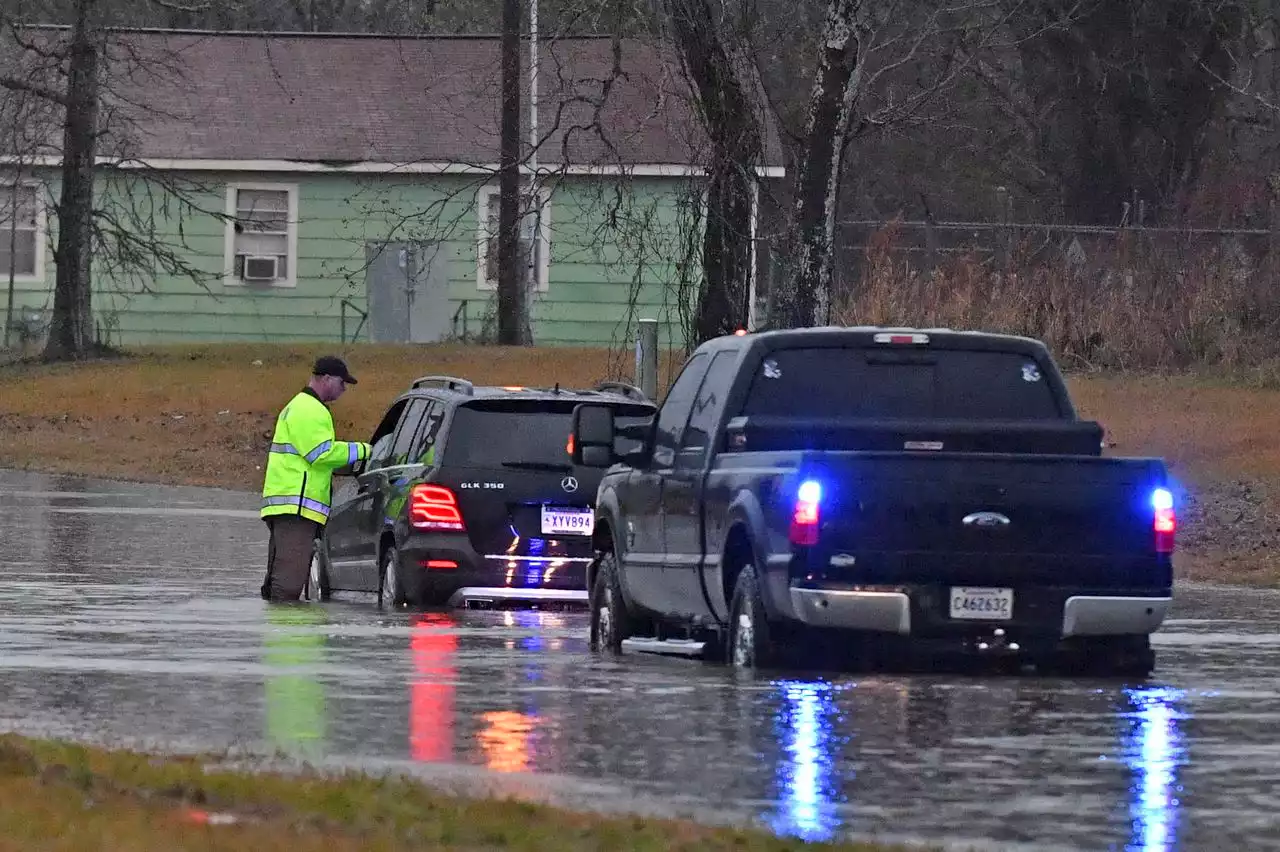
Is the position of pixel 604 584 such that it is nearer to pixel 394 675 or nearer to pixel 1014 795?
pixel 394 675

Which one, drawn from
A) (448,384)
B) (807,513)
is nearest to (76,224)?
(448,384)

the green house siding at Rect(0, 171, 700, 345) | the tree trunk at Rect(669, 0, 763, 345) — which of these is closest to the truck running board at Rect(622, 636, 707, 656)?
the tree trunk at Rect(669, 0, 763, 345)

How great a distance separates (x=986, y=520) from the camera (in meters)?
11.6

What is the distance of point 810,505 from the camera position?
37.5 ft

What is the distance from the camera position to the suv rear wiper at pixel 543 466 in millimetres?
16422

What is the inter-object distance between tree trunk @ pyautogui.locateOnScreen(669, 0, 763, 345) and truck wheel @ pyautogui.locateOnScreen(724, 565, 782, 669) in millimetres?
13801

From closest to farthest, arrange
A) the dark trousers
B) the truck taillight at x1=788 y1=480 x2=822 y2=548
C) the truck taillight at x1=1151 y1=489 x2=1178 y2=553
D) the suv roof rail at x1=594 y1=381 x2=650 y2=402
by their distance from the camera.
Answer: the truck taillight at x1=788 y1=480 x2=822 y2=548, the truck taillight at x1=1151 y1=489 x2=1178 y2=553, the suv roof rail at x1=594 y1=381 x2=650 y2=402, the dark trousers

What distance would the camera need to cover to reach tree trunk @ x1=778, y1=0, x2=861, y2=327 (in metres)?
24.6

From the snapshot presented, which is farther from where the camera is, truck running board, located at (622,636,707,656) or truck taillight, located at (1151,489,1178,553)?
truck running board, located at (622,636,707,656)

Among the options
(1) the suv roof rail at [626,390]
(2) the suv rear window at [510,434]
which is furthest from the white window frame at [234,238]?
(2) the suv rear window at [510,434]

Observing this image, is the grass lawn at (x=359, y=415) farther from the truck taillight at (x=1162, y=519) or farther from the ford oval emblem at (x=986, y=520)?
the ford oval emblem at (x=986, y=520)

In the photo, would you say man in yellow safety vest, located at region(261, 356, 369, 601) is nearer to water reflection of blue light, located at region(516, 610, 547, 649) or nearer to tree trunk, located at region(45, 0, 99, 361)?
water reflection of blue light, located at region(516, 610, 547, 649)

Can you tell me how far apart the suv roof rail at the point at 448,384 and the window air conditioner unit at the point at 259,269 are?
27.2 meters

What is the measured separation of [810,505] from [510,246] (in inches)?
1093
